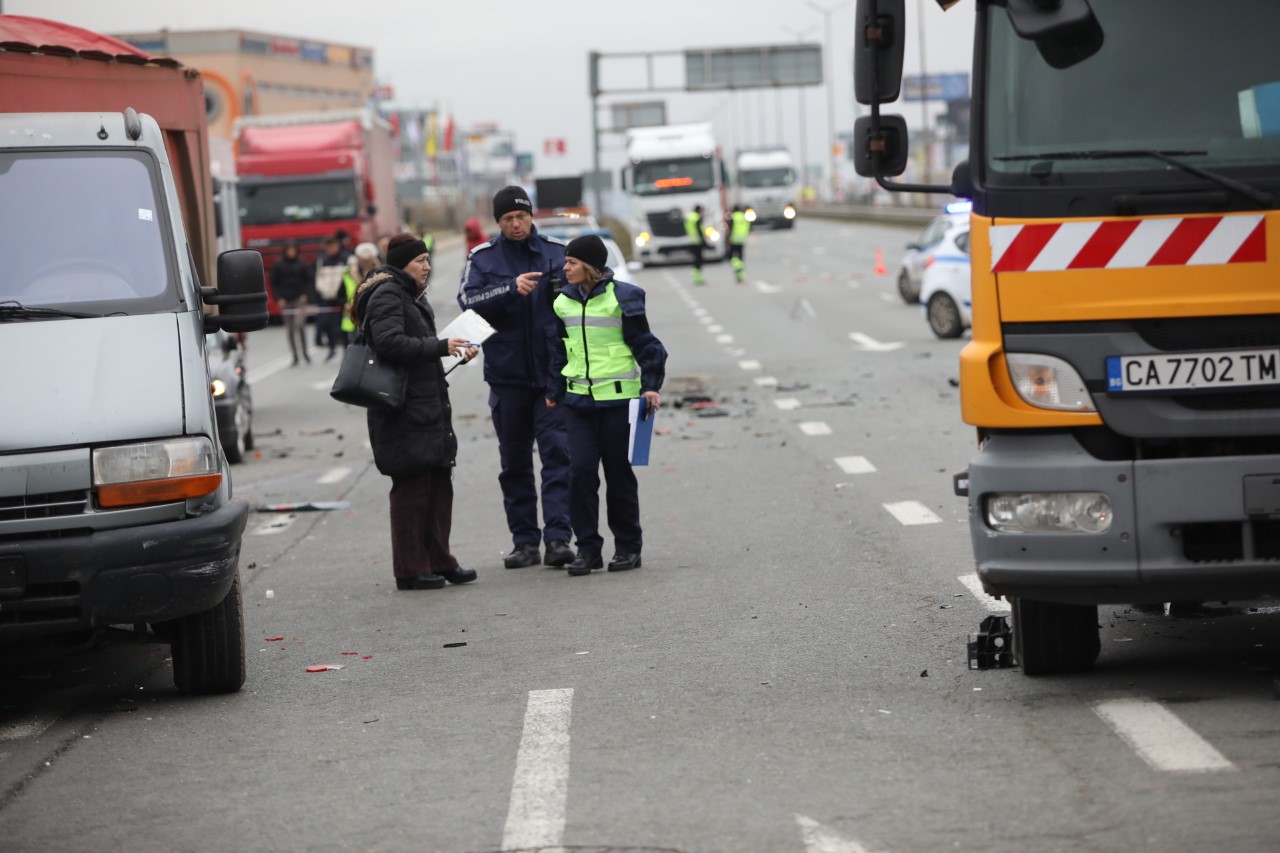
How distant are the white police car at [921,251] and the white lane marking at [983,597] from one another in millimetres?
17666

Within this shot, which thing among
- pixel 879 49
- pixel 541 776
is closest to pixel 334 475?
pixel 879 49

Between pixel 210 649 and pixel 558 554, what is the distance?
10.8ft

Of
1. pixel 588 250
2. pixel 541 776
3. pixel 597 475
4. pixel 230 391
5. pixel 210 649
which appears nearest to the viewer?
pixel 541 776

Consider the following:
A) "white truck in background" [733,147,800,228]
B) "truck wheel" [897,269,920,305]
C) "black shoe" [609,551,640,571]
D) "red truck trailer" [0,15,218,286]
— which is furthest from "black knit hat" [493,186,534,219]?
"white truck in background" [733,147,800,228]

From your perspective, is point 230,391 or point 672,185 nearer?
point 230,391

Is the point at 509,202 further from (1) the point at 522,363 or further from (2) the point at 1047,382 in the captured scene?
(2) the point at 1047,382

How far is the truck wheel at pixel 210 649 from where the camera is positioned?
7.59m

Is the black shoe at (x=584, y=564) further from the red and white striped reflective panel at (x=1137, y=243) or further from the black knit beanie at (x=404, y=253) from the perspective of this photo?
the red and white striped reflective panel at (x=1137, y=243)

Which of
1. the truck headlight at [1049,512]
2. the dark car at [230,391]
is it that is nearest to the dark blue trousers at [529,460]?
the truck headlight at [1049,512]

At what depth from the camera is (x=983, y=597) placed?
879cm

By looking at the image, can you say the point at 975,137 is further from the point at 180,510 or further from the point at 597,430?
the point at 597,430

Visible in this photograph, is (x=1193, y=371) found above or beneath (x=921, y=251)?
above

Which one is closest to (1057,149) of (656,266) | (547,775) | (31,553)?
(547,775)

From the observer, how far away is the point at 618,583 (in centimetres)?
998
